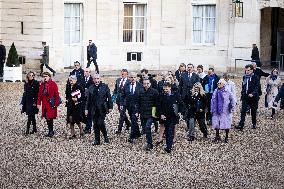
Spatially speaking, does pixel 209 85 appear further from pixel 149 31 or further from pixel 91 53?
pixel 149 31

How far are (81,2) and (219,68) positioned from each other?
742 cm

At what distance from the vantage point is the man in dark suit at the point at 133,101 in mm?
19312

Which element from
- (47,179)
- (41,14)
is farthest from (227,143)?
(41,14)

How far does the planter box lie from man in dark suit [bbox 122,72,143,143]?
39.5 ft

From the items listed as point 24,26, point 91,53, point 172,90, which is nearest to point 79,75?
point 172,90

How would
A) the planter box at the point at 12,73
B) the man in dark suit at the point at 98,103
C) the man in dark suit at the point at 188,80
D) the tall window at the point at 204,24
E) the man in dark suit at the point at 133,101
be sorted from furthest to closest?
the tall window at the point at 204,24, the planter box at the point at 12,73, the man in dark suit at the point at 188,80, the man in dark suit at the point at 133,101, the man in dark suit at the point at 98,103

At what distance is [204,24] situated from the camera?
3606cm

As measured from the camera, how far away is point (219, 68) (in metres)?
36.1

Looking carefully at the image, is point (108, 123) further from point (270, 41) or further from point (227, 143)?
Answer: point (270, 41)

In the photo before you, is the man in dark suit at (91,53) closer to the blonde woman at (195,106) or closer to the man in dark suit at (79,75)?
the man in dark suit at (79,75)

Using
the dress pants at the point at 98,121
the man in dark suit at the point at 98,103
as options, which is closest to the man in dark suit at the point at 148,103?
the man in dark suit at the point at 98,103

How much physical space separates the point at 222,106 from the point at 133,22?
1710 cm

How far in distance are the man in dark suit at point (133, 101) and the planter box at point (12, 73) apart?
474 inches

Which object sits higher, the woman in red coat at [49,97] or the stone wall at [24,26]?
the stone wall at [24,26]
